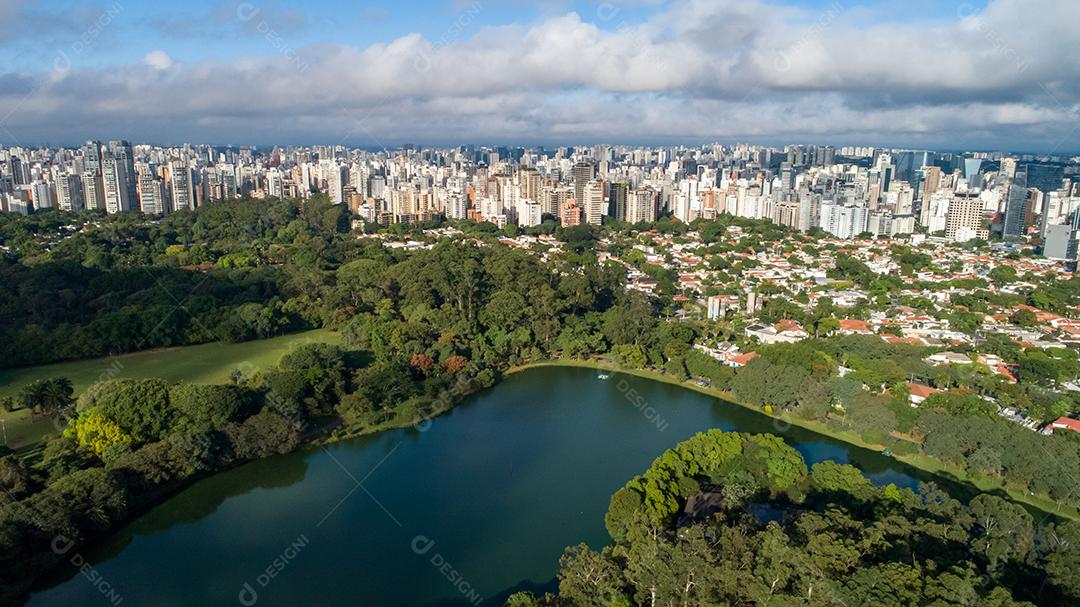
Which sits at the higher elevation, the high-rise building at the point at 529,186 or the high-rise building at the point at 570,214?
the high-rise building at the point at 529,186

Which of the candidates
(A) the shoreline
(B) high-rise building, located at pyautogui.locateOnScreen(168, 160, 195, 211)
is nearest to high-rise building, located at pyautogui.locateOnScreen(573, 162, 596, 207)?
(B) high-rise building, located at pyautogui.locateOnScreen(168, 160, 195, 211)

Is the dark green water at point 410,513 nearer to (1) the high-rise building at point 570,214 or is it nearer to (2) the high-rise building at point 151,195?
(1) the high-rise building at point 570,214

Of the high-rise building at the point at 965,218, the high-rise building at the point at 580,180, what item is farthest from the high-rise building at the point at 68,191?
the high-rise building at the point at 965,218

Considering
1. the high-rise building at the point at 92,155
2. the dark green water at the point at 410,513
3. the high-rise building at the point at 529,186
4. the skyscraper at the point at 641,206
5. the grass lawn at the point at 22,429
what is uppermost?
the high-rise building at the point at 92,155

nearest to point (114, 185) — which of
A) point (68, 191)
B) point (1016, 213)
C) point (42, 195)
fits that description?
point (68, 191)

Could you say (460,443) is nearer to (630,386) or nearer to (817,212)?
(630,386)

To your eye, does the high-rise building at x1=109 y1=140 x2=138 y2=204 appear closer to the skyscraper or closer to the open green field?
the open green field

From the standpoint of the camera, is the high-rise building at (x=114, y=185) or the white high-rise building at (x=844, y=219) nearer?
the high-rise building at (x=114, y=185)
